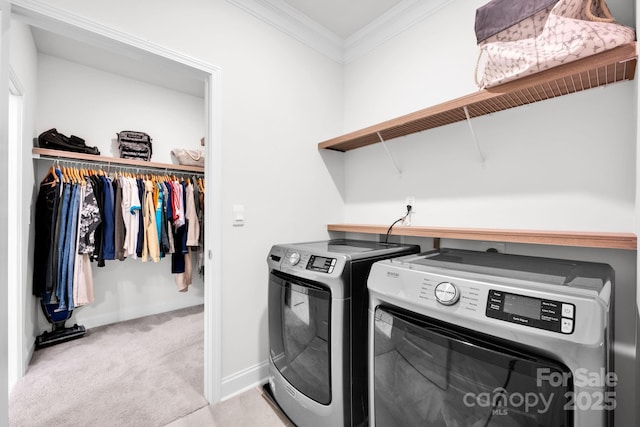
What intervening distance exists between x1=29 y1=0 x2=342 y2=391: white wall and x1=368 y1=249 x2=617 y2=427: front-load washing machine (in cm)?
99

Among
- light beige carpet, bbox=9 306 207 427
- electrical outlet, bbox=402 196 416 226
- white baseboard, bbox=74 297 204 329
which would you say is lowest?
light beige carpet, bbox=9 306 207 427

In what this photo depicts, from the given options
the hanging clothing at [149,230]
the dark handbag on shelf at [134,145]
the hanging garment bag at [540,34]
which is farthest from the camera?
the dark handbag on shelf at [134,145]

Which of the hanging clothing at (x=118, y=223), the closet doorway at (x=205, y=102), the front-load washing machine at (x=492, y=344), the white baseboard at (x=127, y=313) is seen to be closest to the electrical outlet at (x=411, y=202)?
the front-load washing machine at (x=492, y=344)

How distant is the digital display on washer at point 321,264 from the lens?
1301mm

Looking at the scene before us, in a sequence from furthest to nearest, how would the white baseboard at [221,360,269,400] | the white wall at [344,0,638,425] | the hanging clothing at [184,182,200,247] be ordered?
the hanging clothing at [184,182,200,247]
the white baseboard at [221,360,269,400]
the white wall at [344,0,638,425]

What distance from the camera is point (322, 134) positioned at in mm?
2252

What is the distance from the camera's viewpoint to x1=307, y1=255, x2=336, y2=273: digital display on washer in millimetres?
1301

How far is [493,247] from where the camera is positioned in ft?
5.06

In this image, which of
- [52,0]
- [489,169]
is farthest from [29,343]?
[489,169]

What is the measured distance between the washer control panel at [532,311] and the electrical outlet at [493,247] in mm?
852

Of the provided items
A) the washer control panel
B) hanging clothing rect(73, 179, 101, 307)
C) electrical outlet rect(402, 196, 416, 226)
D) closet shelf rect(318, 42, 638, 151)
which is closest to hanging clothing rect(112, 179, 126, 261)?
hanging clothing rect(73, 179, 101, 307)

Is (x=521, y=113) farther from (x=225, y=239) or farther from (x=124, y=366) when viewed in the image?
(x=124, y=366)

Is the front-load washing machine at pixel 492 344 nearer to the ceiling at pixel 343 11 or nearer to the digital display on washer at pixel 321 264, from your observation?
the digital display on washer at pixel 321 264

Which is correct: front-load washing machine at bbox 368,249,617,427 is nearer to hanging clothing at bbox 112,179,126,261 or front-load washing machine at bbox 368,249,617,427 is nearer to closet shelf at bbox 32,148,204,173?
hanging clothing at bbox 112,179,126,261
